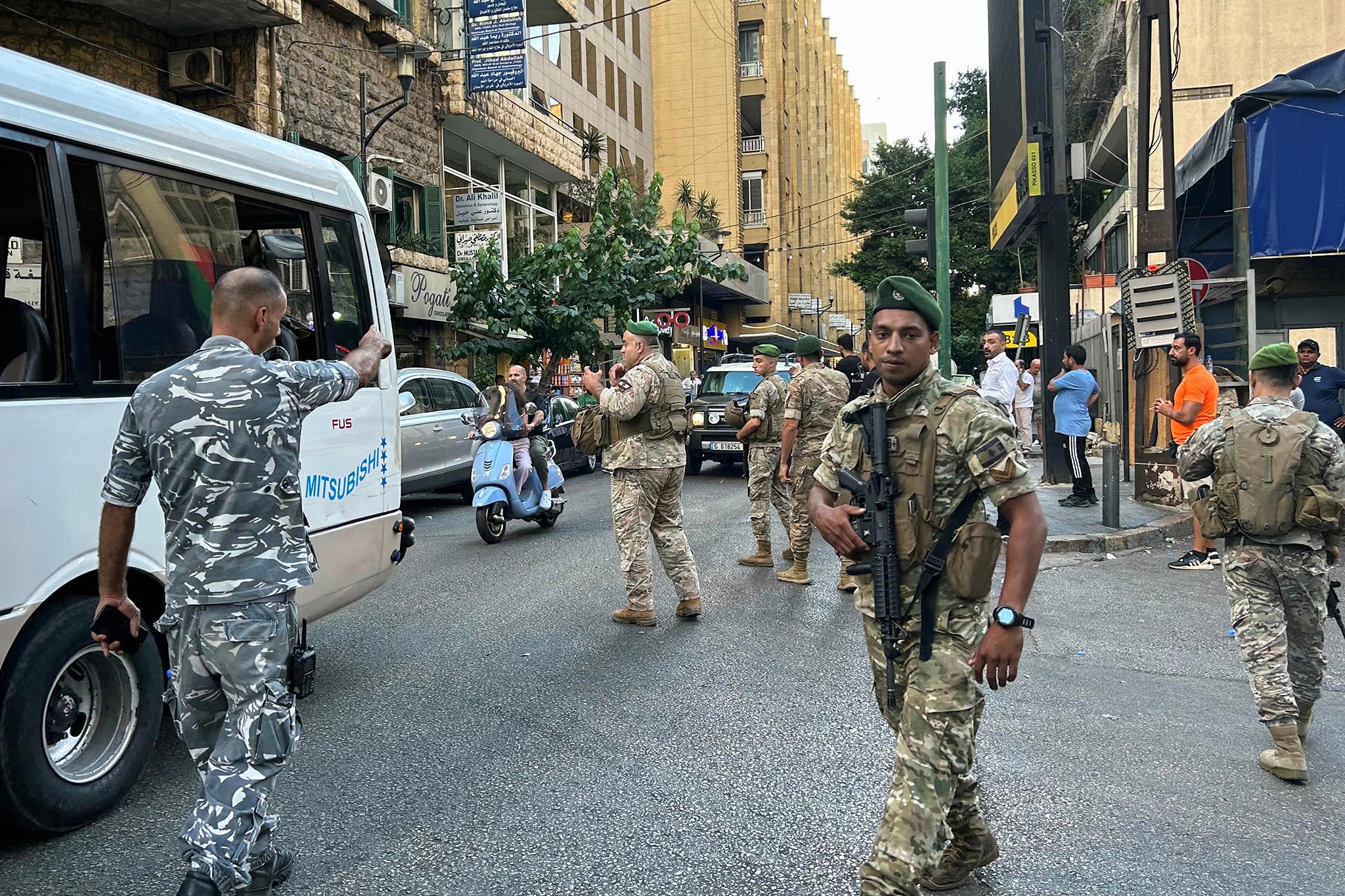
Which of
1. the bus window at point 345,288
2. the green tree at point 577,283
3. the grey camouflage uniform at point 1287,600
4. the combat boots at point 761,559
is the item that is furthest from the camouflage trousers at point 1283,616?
the green tree at point 577,283

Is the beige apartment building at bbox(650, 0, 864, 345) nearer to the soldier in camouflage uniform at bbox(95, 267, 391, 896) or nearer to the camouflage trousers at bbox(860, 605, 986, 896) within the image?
the soldier in camouflage uniform at bbox(95, 267, 391, 896)

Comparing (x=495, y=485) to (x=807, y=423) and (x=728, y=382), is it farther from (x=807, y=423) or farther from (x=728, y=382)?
(x=728, y=382)

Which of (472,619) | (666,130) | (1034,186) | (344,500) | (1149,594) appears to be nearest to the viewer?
Result: (344,500)

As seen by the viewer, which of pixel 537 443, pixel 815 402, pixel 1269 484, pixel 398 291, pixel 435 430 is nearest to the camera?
pixel 1269 484

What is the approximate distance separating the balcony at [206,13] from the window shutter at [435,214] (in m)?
5.44

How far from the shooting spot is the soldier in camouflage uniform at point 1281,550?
4477 millimetres

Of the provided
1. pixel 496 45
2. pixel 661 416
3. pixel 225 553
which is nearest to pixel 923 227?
pixel 661 416

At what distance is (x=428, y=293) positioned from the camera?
21.0 m

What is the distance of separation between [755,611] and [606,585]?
142 cm

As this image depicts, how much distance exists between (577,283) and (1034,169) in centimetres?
1059

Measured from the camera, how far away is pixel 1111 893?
3.27m

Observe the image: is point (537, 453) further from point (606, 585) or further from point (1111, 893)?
point (1111, 893)

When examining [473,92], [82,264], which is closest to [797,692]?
[82,264]

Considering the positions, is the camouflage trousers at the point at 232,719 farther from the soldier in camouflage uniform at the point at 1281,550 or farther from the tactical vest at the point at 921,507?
the soldier in camouflage uniform at the point at 1281,550
